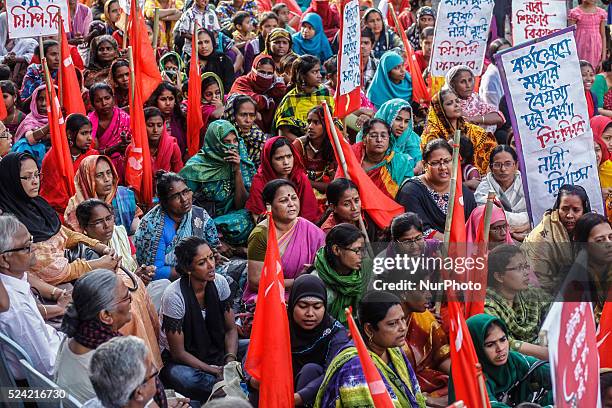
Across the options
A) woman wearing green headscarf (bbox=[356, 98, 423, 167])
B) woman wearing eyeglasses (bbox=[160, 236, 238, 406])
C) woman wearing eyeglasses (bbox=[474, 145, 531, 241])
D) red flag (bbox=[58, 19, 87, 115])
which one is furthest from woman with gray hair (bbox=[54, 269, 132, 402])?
red flag (bbox=[58, 19, 87, 115])

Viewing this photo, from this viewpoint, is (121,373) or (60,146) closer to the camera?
(121,373)

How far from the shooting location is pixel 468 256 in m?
6.46

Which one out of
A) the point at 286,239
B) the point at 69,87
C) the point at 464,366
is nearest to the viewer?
the point at 464,366

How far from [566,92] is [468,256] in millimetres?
1398

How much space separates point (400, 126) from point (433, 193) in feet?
3.96

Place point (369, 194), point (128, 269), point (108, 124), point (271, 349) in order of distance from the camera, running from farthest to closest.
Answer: point (108, 124)
point (369, 194)
point (128, 269)
point (271, 349)

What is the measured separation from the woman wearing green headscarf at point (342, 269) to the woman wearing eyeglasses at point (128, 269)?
36.7 inches

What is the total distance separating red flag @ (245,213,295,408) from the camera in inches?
219

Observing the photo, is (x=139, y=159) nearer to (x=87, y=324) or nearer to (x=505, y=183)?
(x=505, y=183)

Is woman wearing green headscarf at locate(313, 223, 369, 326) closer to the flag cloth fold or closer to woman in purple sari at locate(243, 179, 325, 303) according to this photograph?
woman in purple sari at locate(243, 179, 325, 303)

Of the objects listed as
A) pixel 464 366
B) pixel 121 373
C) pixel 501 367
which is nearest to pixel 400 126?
pixel 501 367

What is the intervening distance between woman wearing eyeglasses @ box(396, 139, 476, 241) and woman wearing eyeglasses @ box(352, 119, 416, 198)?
19.2 inches

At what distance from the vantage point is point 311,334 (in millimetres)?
5859

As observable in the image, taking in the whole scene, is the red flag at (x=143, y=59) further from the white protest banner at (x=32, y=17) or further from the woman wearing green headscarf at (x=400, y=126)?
the woman wearing green headscarf at (x=400, y=126)
